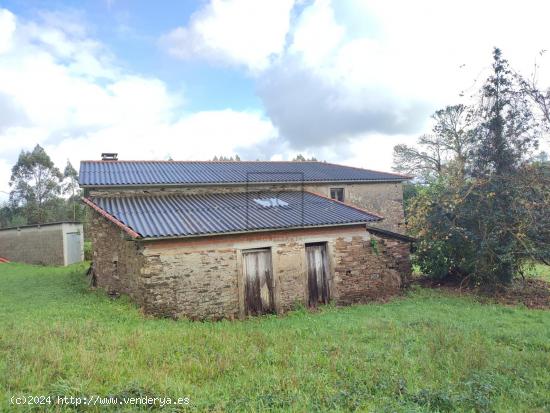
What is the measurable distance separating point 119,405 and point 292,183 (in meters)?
13.7

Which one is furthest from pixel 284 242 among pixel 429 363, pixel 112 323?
pixel 429 363

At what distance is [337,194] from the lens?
63.5ft

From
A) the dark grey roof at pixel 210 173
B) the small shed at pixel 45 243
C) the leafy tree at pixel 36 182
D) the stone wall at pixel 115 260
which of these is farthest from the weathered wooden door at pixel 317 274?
the leafy tree at pixel 36 182

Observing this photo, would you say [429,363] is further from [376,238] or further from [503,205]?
[503,205]

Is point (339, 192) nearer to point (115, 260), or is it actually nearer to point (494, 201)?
point (494, 201)

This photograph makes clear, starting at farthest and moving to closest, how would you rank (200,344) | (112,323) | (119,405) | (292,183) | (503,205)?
(292,183) < (503,205) < (112,323) < (200,344) < (119,405)

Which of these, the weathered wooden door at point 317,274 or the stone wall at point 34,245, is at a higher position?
the stone wall at point 34,245

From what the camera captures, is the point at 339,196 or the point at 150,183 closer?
the point at 150,183

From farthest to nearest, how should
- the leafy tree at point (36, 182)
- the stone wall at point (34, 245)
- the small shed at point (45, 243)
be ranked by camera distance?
the leafy tree at point (36, 182) → the stone wall at point (34, 245) → the small shed at point (45, 243)

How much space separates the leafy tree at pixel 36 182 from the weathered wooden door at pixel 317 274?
34.6m

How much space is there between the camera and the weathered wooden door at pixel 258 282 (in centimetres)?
1171

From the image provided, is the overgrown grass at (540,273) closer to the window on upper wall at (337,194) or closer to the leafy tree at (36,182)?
the window on upper wall at (337,194)

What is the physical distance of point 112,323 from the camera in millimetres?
8414

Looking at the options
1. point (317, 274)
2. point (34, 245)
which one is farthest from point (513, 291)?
point (34, 245)
